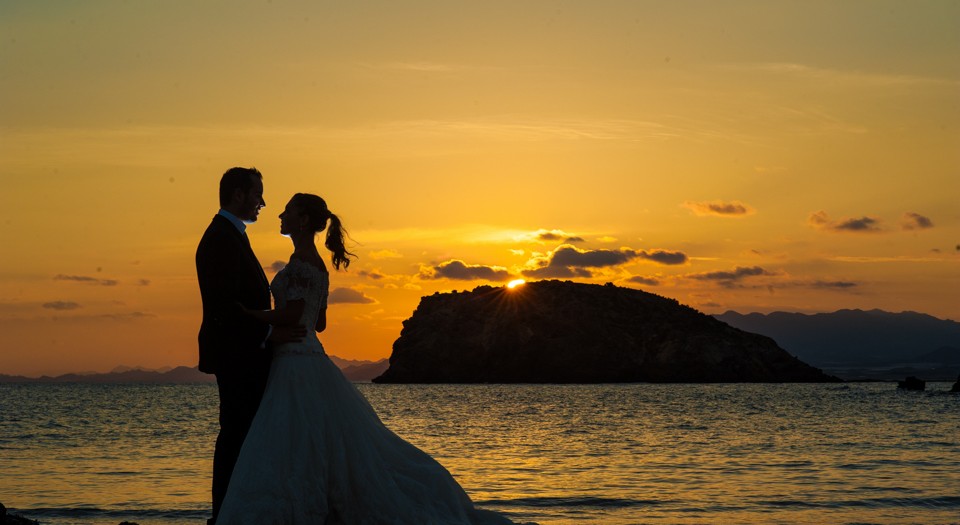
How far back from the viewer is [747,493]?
22.0 metres

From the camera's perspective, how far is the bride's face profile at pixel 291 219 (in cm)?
835

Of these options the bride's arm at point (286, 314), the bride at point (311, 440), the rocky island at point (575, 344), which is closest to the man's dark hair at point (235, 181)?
the bride at point (311, 440)

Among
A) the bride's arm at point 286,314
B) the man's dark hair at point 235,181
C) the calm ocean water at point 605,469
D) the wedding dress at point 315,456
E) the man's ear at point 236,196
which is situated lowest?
the calm ocean water at point 605,469

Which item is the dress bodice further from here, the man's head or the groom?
the man's head

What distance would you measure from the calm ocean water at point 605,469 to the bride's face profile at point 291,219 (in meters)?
11.0

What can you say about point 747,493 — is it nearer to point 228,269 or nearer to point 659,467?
point 659,467

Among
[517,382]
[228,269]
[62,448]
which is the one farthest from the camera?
[517,382]

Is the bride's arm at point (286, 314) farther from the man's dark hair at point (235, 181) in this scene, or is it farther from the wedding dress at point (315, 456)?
the man's dark hair at point (235, 181)

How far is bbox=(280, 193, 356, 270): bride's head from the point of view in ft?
27.3

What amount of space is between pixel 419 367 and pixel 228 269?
585 feet

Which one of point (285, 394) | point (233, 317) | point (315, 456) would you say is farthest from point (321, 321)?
point (315, 456)

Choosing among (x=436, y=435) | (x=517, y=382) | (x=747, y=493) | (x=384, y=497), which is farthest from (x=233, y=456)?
(x=517, y=382)

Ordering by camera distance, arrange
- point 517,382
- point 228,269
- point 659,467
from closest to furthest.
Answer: point 228,269
point 659,467
point 517,382

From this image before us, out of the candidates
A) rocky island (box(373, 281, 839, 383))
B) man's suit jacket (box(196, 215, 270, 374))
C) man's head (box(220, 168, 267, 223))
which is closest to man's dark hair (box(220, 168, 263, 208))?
man's head (box(220, 168, 267, 223))
